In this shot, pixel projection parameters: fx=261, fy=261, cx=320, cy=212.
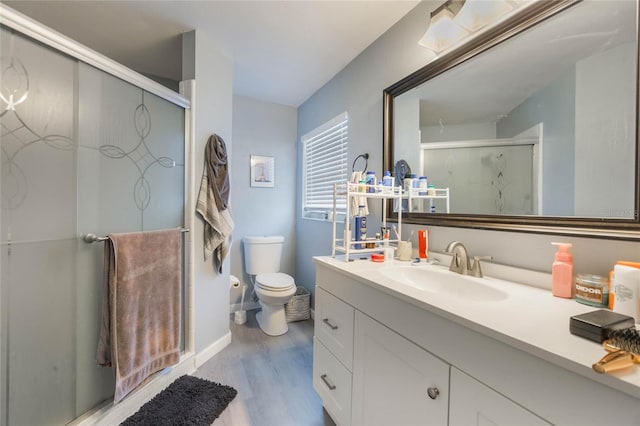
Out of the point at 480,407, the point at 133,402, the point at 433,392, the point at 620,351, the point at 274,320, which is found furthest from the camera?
the point at 274,320

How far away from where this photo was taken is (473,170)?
1267 mm

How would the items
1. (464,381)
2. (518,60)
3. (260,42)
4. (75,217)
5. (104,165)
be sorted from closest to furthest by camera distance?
(464,381)
(518,60)
(75,217)
(104,165)
(260,42)

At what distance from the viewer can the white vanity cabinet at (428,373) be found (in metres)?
0.52

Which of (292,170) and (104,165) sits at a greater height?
(292,170)

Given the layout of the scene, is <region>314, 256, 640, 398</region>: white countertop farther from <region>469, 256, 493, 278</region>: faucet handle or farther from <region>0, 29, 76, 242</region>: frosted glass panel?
<region>0, 29, 76, 242</region>: frosted glass panel

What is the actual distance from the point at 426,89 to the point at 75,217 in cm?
191

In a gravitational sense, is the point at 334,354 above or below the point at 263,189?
below

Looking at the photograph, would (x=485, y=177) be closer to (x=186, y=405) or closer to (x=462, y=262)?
(x=462, y=262)

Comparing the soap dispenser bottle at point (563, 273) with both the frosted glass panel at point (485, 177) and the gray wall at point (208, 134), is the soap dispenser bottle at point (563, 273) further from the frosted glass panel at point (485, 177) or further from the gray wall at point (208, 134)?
the gray wall at point (208, 134)

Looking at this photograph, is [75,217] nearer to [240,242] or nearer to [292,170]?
[240,242]

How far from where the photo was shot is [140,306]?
54.9 inches

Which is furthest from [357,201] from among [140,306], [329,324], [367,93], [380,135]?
[140,306]

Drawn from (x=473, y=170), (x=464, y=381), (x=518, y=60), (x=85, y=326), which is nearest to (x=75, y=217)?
(x=85, y=326)

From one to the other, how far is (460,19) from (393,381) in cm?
156
